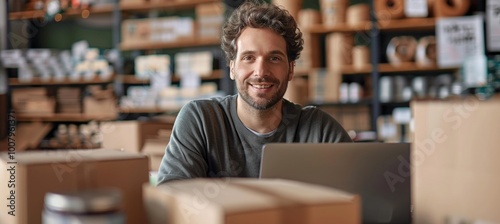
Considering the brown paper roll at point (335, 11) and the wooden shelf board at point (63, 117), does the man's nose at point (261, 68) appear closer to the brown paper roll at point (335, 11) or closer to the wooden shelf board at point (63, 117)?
the brown paper roll at point (335, 11)

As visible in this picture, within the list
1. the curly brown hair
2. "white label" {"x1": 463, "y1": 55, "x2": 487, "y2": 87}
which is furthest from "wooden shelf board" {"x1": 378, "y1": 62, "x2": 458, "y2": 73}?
the curly brown hair

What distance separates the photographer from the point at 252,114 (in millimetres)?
2156

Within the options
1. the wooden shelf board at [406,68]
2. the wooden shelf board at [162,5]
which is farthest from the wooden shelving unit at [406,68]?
the wooden shelf board at [162,5]

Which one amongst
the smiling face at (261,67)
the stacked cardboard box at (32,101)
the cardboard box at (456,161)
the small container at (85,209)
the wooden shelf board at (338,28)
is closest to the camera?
the small container at (85,209)

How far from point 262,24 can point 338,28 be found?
2605 millimetres

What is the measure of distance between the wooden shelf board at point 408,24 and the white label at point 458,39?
0.10 metres

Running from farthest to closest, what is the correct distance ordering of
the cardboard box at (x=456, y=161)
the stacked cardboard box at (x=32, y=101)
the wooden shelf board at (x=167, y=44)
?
the stacked cardboard box at (x=32, y=101), the wooden shelf board at (x=167, y=44), the cardboard box at (x=456, y=161)

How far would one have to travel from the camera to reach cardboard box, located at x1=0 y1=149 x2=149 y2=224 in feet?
3.49

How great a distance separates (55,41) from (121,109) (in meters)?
1.47

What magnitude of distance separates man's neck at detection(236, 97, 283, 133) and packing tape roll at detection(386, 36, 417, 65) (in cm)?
258

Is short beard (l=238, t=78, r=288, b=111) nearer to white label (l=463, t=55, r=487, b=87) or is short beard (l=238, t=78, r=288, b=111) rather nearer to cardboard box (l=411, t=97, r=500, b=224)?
cardboard box (l=411, t=97, r=500, b=224)

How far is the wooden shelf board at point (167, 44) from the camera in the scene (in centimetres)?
532

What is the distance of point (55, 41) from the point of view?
6461 mm

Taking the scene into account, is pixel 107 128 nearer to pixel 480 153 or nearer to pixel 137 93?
pixel 137 93
